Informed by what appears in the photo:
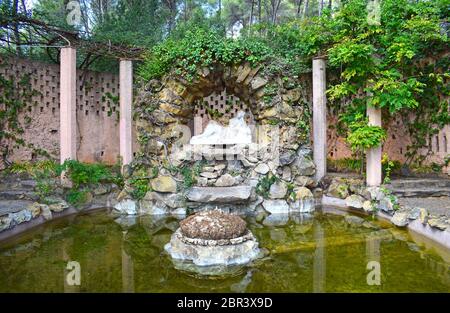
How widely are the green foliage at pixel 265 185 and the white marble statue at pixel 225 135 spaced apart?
3.76 ft

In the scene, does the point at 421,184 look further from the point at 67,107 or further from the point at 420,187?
the point at 67,107

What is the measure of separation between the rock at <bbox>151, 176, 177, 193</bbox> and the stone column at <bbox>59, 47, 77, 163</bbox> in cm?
235

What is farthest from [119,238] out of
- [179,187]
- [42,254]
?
[179,187]

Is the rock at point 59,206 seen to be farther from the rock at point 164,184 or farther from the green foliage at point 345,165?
the green foliage at point 345,165

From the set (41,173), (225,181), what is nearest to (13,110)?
(41,173)

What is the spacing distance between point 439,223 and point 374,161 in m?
2.77

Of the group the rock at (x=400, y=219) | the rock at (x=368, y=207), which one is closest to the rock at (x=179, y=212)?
the rock at (x=368, y=207)

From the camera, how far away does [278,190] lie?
789 centimetres

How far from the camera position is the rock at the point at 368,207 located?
23.0ft

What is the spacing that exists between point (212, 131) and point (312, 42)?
3.57 m

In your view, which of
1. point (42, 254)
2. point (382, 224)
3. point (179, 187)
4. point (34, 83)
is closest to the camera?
point (42, 254)

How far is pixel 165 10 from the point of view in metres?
16.5

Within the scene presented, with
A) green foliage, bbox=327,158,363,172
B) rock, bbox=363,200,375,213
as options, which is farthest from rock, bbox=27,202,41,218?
green foliage, bbox=327,158,363,172

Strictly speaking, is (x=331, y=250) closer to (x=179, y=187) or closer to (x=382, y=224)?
(x=382, y=224)
